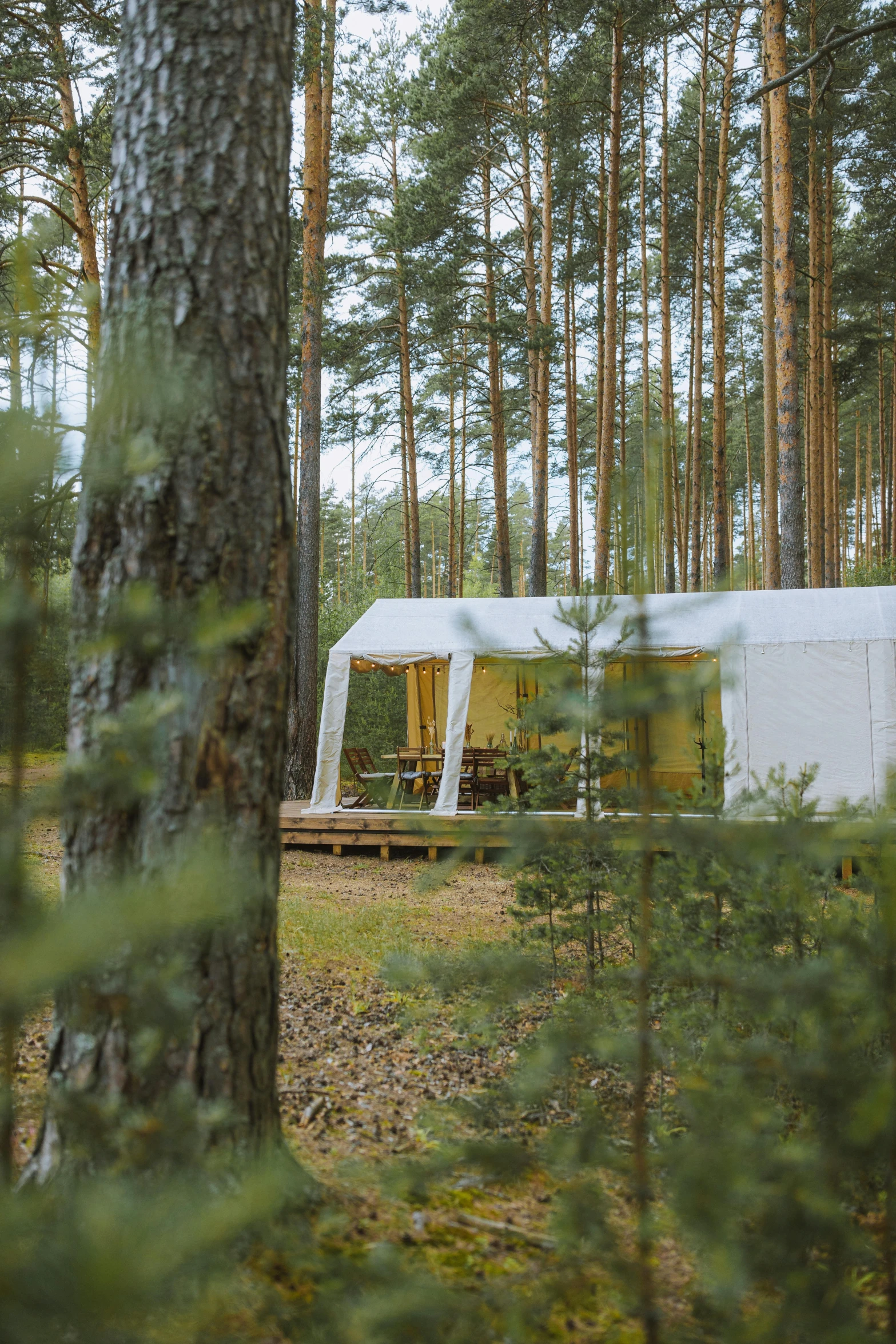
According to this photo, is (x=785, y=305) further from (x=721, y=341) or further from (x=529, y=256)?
(x=529, y=256)

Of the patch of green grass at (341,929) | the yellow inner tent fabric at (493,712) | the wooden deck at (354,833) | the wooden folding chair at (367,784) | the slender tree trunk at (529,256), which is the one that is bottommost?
the patch of green grass at (341,929)

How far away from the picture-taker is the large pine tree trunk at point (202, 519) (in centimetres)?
179

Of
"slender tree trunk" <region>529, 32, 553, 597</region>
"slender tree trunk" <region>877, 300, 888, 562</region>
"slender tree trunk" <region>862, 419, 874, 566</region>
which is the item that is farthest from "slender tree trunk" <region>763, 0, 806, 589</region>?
"slender tree trunk" <region>862, 419, 874, 566</region>

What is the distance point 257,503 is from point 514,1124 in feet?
7.03

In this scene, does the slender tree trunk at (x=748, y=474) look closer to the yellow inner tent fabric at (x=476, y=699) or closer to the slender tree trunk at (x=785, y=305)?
the yellow inner tent fabric at (x=476, y=699)

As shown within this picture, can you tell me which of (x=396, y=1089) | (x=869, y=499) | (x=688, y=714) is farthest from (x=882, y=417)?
(x=688, y=714)

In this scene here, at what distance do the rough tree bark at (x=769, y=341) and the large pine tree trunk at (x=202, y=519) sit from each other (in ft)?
28.2

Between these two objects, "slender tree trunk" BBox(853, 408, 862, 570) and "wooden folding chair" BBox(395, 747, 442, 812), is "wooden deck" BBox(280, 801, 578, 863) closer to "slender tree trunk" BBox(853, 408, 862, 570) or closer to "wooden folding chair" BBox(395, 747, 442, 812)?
"wooden folding chair" BBox(395, 747, 442, 812)

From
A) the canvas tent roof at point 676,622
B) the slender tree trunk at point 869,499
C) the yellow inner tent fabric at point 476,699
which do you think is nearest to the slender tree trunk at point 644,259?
the canvas tent roof at point 676,622

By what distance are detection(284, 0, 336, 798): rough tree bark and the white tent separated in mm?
1497

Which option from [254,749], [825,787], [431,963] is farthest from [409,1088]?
[825,787]

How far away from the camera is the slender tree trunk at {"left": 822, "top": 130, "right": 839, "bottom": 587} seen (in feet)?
46.6

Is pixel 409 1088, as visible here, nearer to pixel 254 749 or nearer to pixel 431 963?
pixel 431 963

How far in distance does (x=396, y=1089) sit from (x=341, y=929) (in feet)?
8.59
